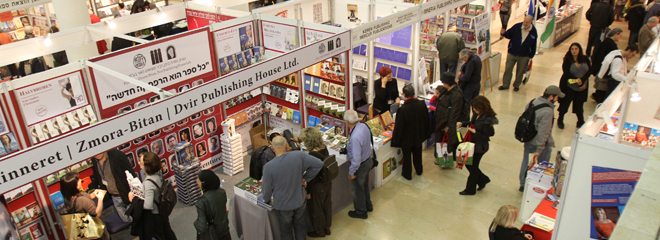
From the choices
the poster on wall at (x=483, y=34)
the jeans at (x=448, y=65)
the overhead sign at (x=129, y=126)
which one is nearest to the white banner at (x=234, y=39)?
the overhead sign at (x=129, y=126)

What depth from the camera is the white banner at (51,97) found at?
4.83m

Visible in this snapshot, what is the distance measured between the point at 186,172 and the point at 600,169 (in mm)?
4729

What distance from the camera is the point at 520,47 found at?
9.33m

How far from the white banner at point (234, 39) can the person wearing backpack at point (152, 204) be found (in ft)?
6.93

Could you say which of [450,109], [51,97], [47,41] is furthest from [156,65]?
[450,109]

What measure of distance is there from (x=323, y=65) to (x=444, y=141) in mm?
2017

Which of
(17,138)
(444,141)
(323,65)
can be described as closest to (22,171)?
(17,138)

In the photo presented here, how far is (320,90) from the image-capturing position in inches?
277

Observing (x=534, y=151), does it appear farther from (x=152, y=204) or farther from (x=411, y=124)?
(x=152, y=204)

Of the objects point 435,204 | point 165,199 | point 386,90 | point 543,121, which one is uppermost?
point 543,121

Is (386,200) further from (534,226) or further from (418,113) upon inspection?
(534,226)

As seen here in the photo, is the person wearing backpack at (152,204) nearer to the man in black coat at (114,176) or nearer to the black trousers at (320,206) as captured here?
the man in black coat at (114,176)

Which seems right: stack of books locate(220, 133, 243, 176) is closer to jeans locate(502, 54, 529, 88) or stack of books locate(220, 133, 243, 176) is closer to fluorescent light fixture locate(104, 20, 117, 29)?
fluorescent light fixture locate(104, 20, 117, 29)

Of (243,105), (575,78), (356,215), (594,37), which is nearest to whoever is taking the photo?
(356,215)
